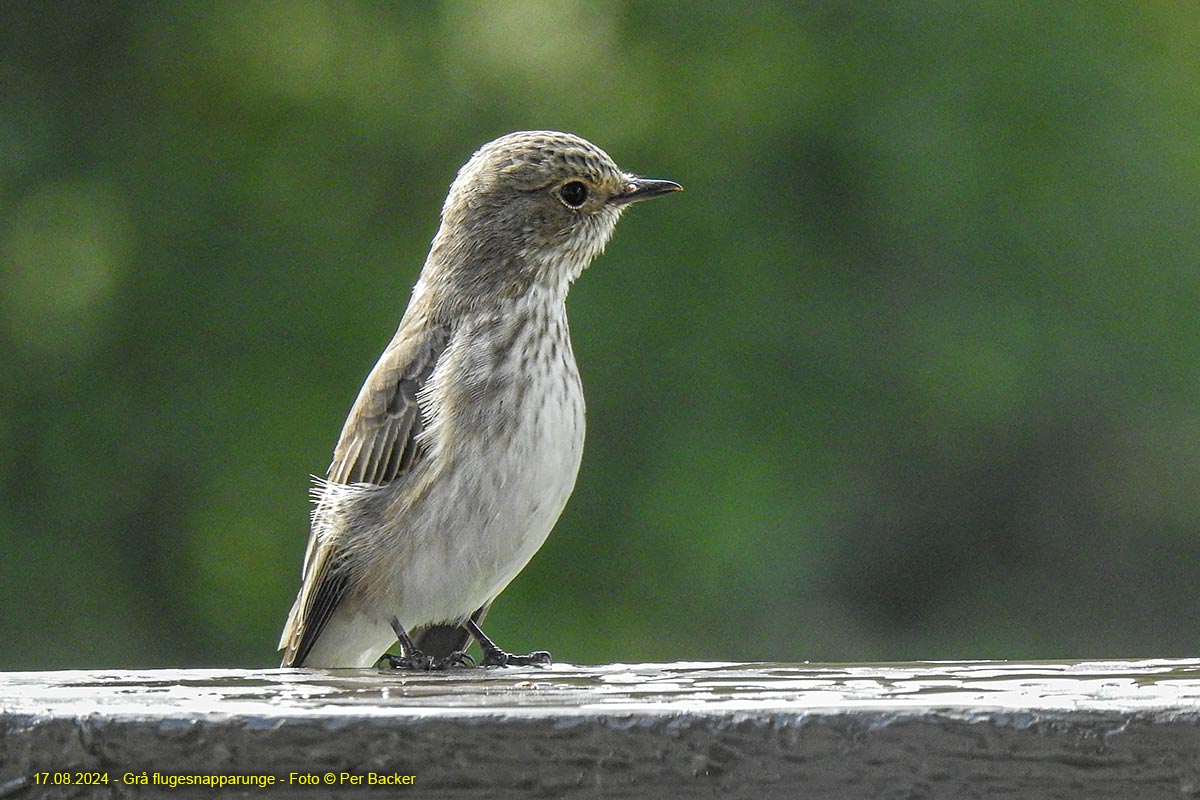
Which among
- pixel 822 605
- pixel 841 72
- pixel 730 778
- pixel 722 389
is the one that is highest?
pixel 841 72

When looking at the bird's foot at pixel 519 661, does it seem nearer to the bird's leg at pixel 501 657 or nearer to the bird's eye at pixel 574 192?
the bird's leg at pixel 501 657

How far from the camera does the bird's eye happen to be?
5182mm

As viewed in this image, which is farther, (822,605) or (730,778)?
(822,605)

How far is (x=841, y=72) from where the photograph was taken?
36.3 feet

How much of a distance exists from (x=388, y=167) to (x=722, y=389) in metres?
2.38

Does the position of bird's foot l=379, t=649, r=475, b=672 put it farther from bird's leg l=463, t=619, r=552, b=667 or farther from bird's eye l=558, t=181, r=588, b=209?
bird's eye l=558, t=181, r=588, b=209

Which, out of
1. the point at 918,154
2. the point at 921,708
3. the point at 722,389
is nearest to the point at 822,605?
the point at 722,389

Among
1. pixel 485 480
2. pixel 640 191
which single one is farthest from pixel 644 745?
pixel 640 191

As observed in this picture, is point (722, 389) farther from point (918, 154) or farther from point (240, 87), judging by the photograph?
point (240, 87)

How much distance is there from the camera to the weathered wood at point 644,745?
6.98ft

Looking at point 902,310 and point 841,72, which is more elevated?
point 841,72

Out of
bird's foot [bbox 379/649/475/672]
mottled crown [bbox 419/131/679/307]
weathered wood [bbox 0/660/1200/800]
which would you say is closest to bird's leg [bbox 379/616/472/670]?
bird's foot [bbox 379/649/475/672]

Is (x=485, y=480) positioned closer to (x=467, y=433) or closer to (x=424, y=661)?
(x=467, y=433)

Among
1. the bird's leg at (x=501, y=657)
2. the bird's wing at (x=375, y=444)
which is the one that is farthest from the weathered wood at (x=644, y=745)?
the bird's wing at (x=375, y=444)
